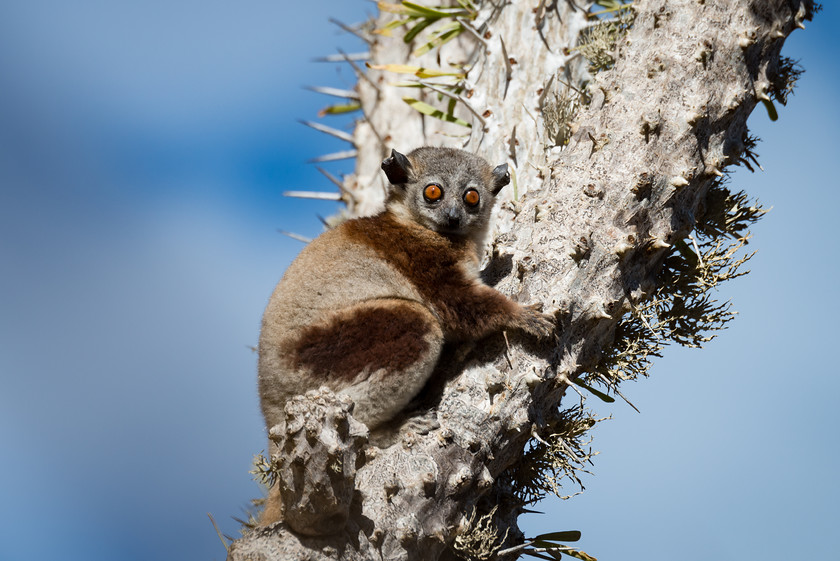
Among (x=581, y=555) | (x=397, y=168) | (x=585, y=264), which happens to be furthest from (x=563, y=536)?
(x=397, y=168)

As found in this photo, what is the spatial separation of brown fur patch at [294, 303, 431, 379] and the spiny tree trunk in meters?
0.43

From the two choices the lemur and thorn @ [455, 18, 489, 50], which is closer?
the lemur

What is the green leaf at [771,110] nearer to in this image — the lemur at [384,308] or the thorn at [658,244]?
the thorn at [658,244]

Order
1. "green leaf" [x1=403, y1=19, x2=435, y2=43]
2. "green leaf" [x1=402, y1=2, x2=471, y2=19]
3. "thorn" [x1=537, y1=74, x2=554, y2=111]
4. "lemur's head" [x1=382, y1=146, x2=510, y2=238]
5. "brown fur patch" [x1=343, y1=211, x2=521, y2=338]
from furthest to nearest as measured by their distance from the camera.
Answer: "green leaf" [x1=403, y1=19, x2=435, y2=43], "green leaf" [x1=402, y1=2, x2=471, y2=19], "thorn" [x1=537, y1=74, x2=554, y2=111], "lemur's head" [x1=382, y1=146, x2=510, y2=238], "brown fur patch" [x1=343, y1=211, x2=521, y2=338]

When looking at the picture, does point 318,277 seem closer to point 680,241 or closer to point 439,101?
point 680,241

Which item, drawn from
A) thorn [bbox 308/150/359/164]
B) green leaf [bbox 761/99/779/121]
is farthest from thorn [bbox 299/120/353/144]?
green leaf [bbox 761/99/779/121]

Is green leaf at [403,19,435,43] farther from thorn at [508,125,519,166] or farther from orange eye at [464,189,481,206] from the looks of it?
orange eye at [464,189,481,206]

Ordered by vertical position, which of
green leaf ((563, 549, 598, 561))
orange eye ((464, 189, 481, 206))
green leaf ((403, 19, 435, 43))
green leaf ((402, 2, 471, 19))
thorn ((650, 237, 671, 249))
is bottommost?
green leaf ((563, 549, 598, 561))

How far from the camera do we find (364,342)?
17.1 ft

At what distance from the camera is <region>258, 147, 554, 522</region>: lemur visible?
16.5 feet

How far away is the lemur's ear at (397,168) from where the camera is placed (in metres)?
6.45

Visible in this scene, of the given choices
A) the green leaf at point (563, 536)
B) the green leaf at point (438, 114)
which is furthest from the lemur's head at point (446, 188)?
the green leaf at point (563, 536)

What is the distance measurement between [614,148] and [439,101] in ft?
16.0

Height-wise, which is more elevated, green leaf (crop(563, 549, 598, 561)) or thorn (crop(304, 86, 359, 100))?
thorn (crop(304, 86, 359, 100))
